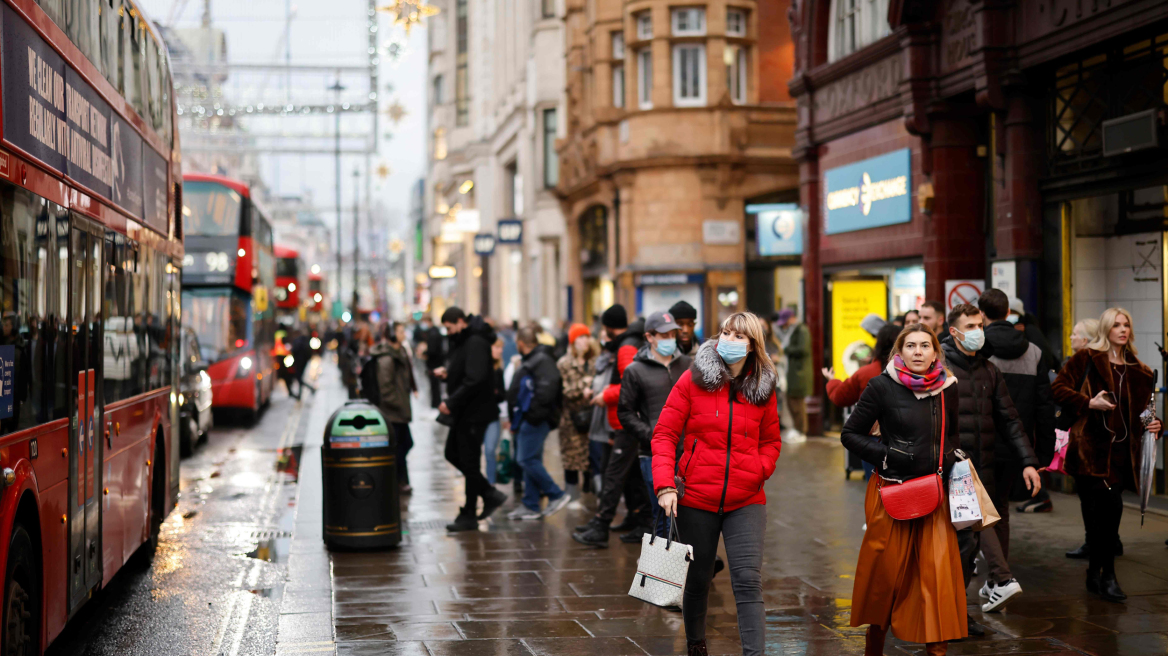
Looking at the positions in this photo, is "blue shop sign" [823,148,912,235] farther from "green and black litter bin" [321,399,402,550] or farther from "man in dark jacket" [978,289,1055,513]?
"green and black litter bin" [321,399,402,550]

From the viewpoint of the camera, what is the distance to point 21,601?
17.6 feet

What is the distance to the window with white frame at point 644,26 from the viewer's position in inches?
1013

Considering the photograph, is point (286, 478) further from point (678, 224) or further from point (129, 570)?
point (678, 224)

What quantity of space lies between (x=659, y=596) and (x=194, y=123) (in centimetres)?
3087

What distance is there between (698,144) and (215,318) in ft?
32.4

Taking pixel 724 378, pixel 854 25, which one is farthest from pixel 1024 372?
pixel 854 25

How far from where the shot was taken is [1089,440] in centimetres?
775

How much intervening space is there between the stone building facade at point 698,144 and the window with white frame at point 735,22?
0.03 meters

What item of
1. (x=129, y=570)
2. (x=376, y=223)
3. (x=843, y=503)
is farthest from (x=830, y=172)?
(x=376, y=223)

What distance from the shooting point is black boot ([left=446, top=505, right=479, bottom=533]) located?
35.0 feet

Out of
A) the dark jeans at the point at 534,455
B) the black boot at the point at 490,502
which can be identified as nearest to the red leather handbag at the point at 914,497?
the dark jeans at the point at 534,455

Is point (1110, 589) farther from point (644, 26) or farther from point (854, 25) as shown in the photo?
point (644, 26)

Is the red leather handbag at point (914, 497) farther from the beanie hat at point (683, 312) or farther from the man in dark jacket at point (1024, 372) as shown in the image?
the beanie hat at point (683, 312)

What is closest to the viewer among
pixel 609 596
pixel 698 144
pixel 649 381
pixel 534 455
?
pixel 609 596
